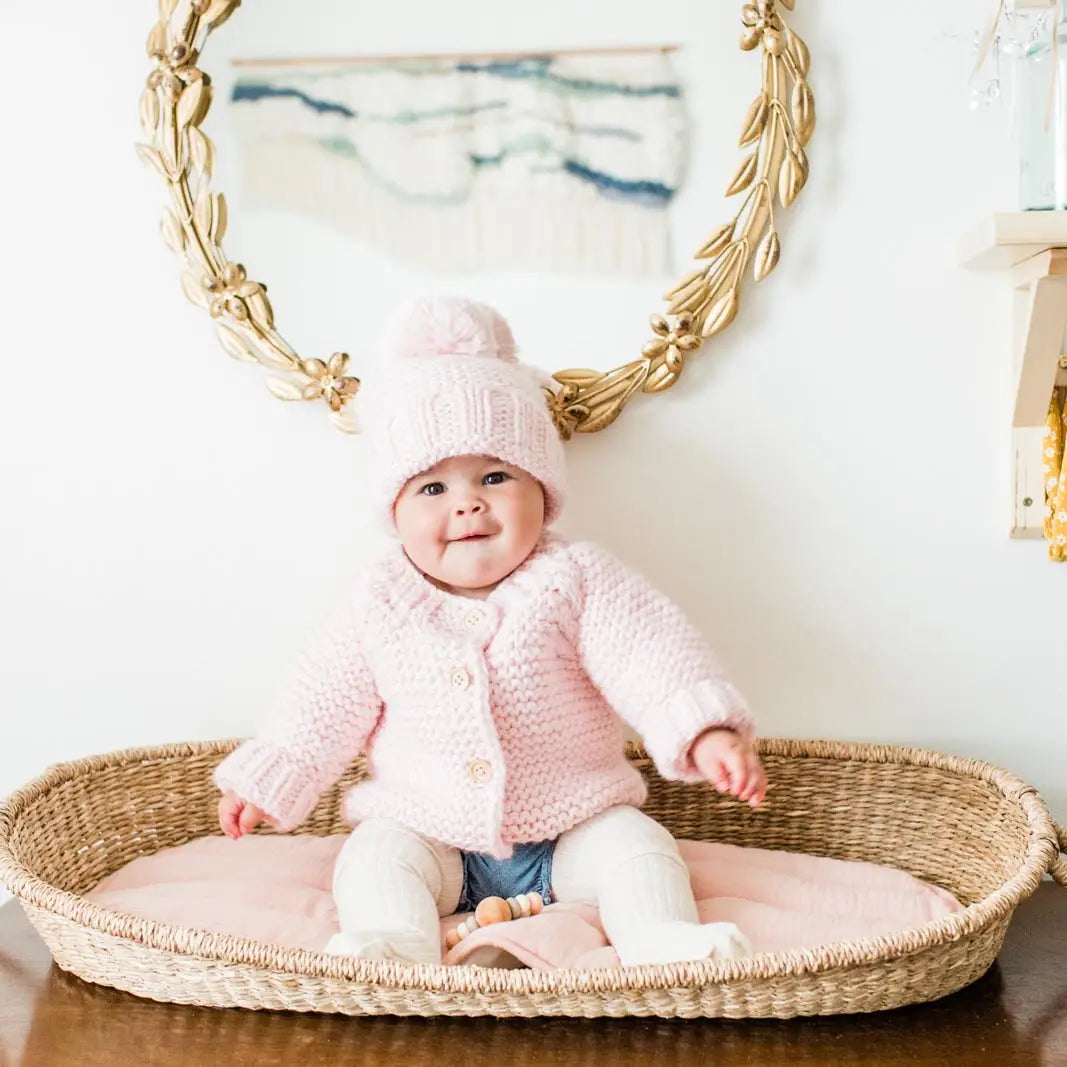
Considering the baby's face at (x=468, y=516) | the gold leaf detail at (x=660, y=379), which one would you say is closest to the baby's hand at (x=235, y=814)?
the baby's face at (x=468, y=516)

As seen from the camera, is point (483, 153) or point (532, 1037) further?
point (483, 153)

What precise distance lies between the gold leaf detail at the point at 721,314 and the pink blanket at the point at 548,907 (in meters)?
0.59

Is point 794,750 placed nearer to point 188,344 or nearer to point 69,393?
point 188,344

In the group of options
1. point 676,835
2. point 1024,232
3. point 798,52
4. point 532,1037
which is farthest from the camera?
point 676,835

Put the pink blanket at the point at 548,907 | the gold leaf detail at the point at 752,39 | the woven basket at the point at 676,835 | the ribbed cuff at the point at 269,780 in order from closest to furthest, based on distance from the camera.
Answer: the woven basket at the point at 676,835, the pink blanket at the point at 548,907, the ribbed cuff at the point at 269,780, the gold leaf detail at the point at 752,39

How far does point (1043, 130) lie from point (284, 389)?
2.91ft

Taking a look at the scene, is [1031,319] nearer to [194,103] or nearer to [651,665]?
[651,665]

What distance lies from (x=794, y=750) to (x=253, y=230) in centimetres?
87

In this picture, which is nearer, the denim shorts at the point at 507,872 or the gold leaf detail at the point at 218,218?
the denim shorts at the point at 507,872

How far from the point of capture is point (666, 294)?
1449 mm

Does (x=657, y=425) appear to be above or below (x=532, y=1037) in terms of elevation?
above

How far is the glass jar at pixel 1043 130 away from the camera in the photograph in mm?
1297

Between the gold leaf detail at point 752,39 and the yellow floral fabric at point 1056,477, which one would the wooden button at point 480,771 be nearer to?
the yellow floral fabric at point 1056,477

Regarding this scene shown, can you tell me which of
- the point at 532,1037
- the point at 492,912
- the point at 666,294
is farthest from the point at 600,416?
the point at 532,1037
